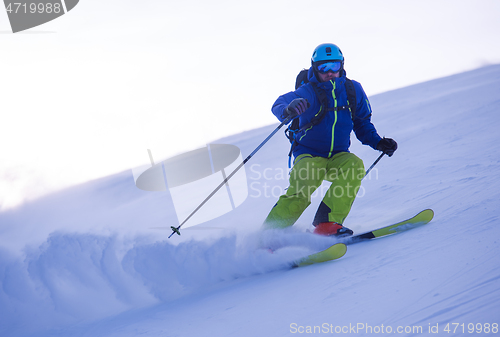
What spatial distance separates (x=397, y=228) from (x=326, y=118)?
1.07 meters

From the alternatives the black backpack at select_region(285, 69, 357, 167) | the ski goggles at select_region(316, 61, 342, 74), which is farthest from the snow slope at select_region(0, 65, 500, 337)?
the ski goggles at select_region(316, 61, 342, 74)

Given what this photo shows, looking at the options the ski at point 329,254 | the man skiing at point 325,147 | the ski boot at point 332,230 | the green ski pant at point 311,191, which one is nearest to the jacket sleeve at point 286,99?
the man skiing at point 325,147

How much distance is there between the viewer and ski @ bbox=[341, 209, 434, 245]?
9.32 ft

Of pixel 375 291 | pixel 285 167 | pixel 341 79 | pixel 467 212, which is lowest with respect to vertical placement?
pixel 285 167

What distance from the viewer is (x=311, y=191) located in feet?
10.0

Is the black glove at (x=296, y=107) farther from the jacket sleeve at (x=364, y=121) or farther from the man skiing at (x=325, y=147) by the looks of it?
the jacket sleeve at (x=364, y=121)

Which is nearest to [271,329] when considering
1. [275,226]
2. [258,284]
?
[258,284]

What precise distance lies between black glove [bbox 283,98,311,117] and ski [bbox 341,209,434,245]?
1089mm

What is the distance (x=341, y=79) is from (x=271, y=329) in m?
2.21

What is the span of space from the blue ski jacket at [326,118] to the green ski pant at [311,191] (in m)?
0.14

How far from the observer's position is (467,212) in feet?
9.06

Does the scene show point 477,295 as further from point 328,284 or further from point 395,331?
point 328,284

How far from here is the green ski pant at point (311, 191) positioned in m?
2.98

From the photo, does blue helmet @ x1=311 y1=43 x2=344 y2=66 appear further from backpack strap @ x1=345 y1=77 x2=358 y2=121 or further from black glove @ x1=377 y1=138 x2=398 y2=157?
black glove @ x1=377 y1=138 x2=398 y2=157
